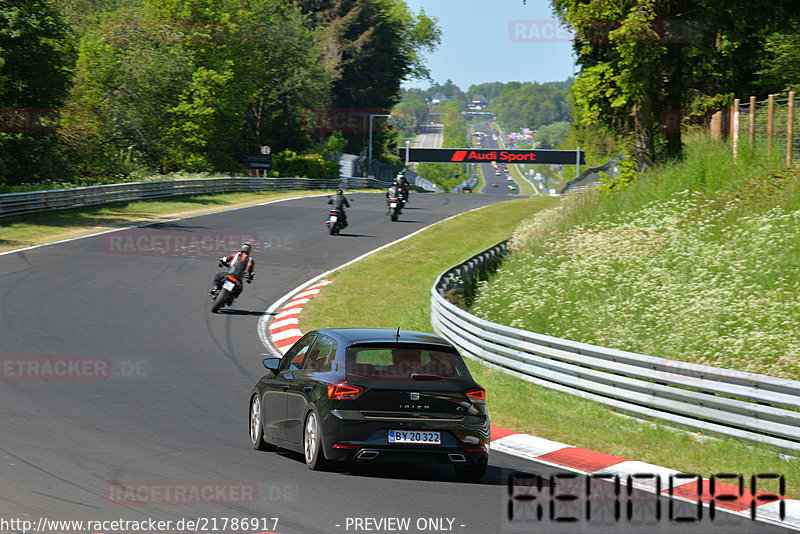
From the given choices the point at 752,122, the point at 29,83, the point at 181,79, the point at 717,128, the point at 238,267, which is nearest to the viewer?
the point at 238,267

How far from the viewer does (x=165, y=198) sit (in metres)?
47.2

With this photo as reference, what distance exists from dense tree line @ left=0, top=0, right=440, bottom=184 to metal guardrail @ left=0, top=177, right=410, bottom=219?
333 cm

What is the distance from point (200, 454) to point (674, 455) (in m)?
4.98

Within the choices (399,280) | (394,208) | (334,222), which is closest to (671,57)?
(399,280)

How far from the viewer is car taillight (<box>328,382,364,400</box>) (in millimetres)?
8914

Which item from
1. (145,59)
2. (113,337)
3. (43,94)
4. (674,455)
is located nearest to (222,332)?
(113,337)

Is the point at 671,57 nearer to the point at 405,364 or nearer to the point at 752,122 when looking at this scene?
the point at 752,122

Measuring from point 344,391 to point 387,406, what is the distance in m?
0.40

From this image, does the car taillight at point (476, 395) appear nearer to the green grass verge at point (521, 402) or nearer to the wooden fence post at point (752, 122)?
the green grass verge at point (521, 402)

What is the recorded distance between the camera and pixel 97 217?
38.6 meters

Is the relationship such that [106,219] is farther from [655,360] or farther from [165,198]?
[655,360]

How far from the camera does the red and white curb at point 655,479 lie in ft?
27.5

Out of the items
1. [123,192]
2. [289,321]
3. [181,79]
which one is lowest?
[289,321]

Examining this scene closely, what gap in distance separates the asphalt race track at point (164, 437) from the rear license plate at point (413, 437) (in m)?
0.38
